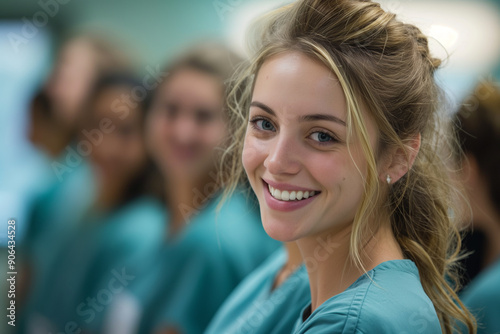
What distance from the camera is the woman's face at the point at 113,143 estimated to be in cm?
209

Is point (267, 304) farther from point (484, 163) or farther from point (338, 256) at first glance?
point (484, 163)

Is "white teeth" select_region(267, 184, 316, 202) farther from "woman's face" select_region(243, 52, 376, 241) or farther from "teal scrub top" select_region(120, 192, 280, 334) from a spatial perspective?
"teal scrub top" select_region(120, 192, 280, 334)

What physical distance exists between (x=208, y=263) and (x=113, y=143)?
0.75 m

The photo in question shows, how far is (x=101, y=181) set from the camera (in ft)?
7.04

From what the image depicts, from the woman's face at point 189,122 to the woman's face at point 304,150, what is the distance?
101 cm

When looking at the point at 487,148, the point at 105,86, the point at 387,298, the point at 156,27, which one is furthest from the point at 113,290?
the point at 387,298

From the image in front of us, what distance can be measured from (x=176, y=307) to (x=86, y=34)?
3.52ft

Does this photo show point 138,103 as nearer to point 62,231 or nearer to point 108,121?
point 108,121

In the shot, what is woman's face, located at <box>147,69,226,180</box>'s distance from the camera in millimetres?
1819

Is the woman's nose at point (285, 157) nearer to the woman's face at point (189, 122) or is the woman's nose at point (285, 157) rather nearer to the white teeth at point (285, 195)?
the white teeth at point (285, 195)

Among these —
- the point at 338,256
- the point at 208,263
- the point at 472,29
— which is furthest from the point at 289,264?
the point at 472,29

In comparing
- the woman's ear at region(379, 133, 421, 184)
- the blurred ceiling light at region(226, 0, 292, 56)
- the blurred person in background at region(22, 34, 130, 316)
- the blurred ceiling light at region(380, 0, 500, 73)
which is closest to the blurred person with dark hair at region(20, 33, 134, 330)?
the blurred person in background at region(22, 34, 130, 316)

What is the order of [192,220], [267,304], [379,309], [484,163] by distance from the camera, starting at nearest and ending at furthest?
[379,309] → [267,304] → [484,163] → [192,220]

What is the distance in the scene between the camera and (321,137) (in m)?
0.75
